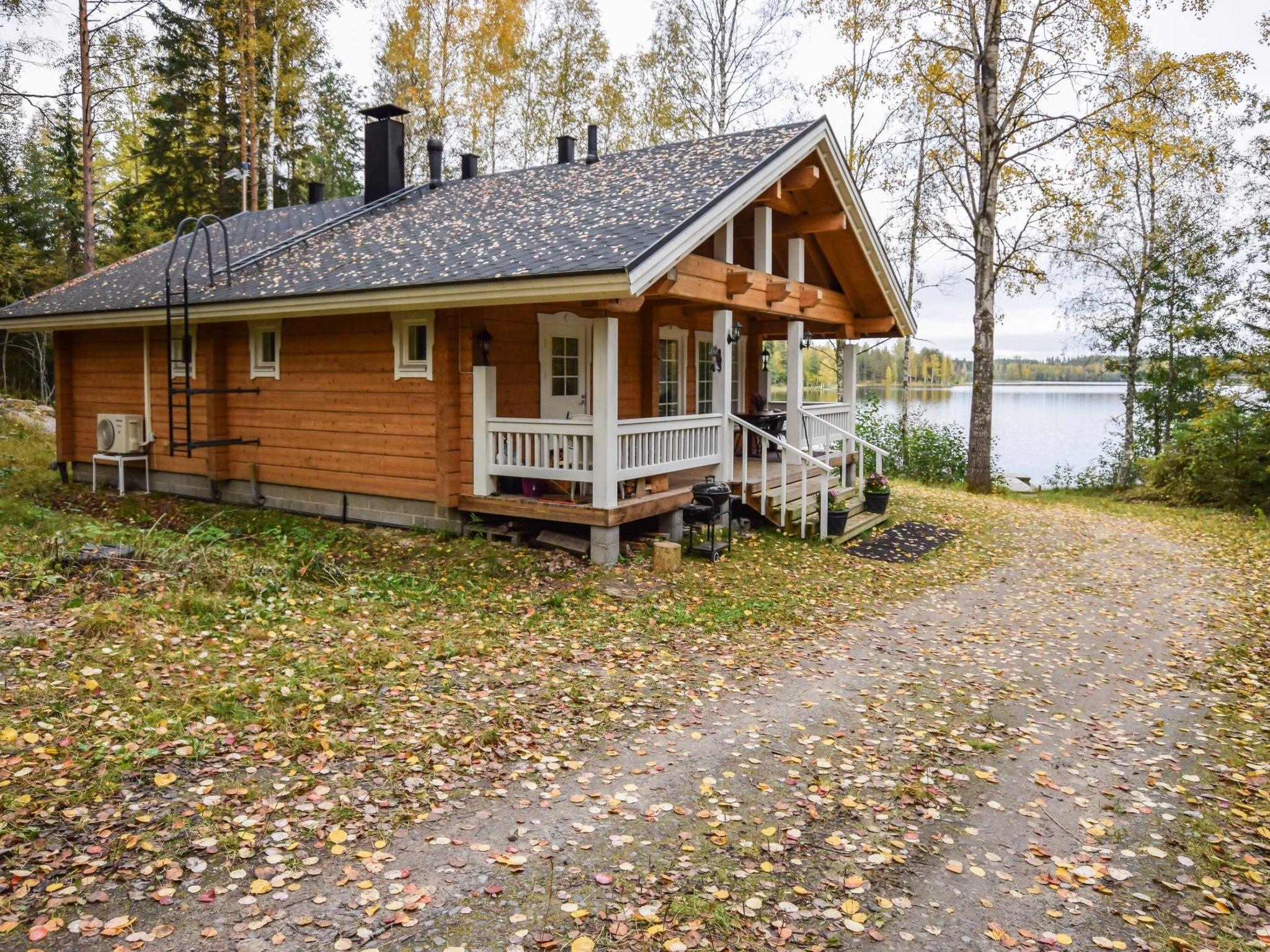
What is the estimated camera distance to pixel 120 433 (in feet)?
41.1

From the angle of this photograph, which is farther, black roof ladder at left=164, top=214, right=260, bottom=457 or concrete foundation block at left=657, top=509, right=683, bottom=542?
black roof ladder at left=164, top=214, right=260, bottom=457

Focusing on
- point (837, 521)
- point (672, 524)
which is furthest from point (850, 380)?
point (672, 524)

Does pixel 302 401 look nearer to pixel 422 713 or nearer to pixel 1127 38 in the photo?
pixel 422 713

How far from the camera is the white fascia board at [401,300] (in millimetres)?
7660

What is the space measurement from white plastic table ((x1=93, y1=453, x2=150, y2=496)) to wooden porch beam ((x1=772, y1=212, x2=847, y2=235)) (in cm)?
1026

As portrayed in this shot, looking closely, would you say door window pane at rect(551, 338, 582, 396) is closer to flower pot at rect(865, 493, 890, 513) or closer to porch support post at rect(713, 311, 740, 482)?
porch support post at rect(713, 311, 740, 482)

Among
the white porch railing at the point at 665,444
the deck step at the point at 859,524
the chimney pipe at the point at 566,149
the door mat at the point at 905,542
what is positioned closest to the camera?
the white porch railing at the point at 665,444

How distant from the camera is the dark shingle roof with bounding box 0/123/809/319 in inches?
335

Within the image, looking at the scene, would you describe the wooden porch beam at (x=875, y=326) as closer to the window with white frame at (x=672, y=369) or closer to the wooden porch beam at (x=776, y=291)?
the window with white frame at (x=672, y=369)

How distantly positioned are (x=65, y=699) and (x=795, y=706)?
4453 mm

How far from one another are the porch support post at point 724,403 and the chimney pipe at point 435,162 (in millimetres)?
6401

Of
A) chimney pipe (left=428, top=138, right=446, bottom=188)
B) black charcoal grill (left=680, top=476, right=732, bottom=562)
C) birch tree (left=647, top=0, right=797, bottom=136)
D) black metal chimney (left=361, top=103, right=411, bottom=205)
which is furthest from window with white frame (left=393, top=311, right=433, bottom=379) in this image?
birch tree (left=647, top=0, right=797, bottom=136)

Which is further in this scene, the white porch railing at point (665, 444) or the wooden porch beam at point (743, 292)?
the wooden porch beam at point (743, 292)

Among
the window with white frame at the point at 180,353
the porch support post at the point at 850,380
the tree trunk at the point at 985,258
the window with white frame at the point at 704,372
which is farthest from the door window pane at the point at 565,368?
the tree trunk at the point at 985,258
